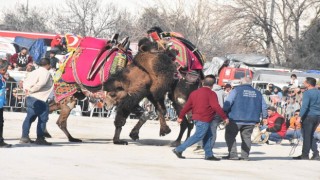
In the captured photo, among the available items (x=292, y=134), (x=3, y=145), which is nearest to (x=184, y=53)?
(x=3, y=145)

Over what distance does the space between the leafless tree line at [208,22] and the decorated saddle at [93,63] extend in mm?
24719

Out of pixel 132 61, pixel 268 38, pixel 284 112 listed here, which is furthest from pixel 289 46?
pixel 132 61

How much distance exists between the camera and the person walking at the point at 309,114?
17.5 meters

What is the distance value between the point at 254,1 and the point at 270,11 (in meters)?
1.47

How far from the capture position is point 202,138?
15492mm

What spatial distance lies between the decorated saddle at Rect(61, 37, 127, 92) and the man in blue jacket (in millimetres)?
2512

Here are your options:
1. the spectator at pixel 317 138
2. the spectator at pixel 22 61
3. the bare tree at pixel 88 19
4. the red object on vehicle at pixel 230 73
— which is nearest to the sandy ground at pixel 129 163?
the spectator at pixel 317 138

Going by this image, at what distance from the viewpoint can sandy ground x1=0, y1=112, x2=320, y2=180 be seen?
41.8ft

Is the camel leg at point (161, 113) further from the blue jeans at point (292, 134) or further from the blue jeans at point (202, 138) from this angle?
the blue jeans at point (292, 134)

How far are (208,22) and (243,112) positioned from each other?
92.8 ft

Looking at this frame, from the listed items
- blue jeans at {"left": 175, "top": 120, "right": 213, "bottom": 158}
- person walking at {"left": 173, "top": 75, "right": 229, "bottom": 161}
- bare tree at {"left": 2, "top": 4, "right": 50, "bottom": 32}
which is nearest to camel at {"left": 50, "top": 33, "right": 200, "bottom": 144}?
person walking at {"left": 173, "top": 75, "right": 229, "bottom": 161}

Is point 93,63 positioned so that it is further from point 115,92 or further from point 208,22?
point 208,22

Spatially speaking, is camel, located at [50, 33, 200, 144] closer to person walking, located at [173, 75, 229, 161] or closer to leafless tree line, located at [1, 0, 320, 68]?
person walking, located at [173, 75, 229, 161]

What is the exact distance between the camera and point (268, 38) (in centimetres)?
4803
